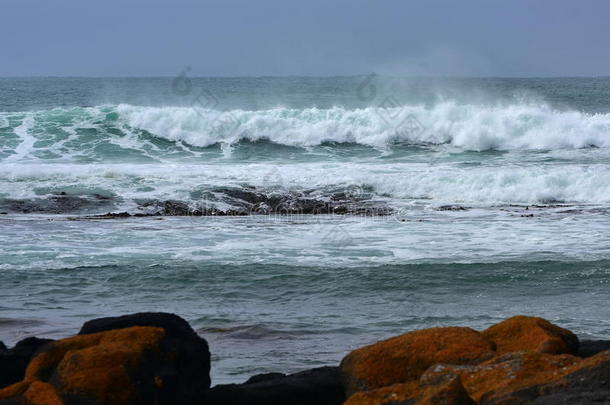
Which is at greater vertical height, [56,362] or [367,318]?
[56,362]

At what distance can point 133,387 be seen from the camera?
5141 mm

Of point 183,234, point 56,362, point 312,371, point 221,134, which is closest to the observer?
point 56,362

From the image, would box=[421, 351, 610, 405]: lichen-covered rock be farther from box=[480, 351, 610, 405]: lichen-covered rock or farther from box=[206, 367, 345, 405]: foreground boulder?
box=[206, 367, 345, 405]: foreground boulder

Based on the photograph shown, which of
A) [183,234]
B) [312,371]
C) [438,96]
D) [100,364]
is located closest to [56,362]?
[100,364]

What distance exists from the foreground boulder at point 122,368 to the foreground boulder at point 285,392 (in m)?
0.15

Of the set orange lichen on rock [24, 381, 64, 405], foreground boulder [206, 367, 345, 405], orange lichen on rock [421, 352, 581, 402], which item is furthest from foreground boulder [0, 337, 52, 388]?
orange lichen on rock [421, 352, 581, 402]

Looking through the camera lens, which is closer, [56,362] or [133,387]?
[133,387]

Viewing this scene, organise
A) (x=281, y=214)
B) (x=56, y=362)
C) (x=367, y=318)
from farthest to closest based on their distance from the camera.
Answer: (x=281, y=214) < (x=367, y=318) < (x=56, y=362)

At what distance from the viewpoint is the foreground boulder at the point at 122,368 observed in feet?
16.7

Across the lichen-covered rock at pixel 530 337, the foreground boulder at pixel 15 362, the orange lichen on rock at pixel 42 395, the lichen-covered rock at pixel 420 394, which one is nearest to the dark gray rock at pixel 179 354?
the foreground boulder at pixel 15 362

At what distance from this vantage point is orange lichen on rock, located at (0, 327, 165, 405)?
508 cm

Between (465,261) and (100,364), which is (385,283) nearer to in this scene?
(465,261)

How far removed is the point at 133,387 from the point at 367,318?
5.08 metres

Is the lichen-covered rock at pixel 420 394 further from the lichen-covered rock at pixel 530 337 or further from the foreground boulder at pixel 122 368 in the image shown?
the foreground boulder at pixel 122 368
